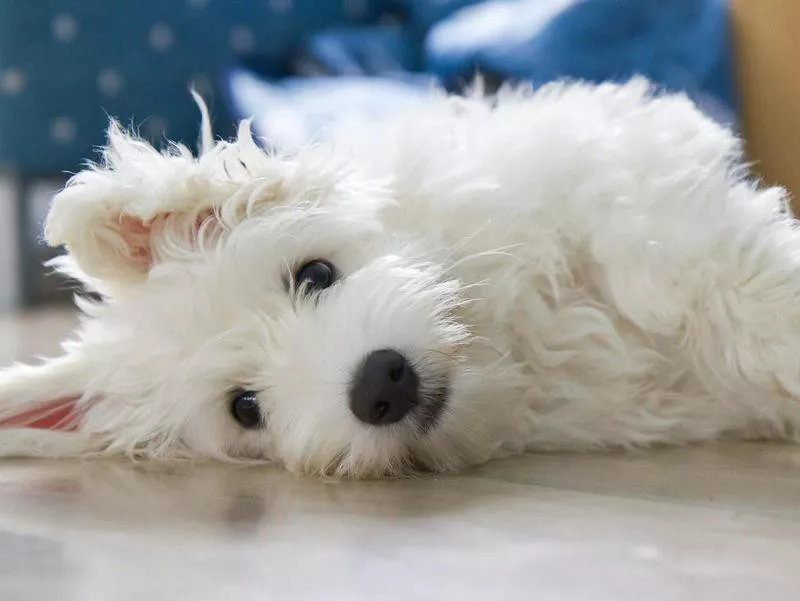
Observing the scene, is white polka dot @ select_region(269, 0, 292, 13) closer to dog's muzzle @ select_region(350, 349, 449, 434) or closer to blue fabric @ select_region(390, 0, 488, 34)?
blue fabric @ select_region(390, 0, 488, 34)

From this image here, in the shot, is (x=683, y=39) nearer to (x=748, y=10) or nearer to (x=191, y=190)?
(x=748, y=10)

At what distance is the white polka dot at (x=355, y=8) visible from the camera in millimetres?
4844

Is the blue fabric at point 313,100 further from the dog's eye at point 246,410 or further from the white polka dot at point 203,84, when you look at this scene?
the dog's eye at point 246,410

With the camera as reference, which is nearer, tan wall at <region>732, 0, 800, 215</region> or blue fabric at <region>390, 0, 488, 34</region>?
tan wall at <region>732, 0, 800, 215</region>

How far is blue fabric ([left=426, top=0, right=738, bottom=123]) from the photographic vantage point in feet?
9.48

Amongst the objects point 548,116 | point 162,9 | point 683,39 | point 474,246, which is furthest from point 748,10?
point 162,9

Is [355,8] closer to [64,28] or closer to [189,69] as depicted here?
[189,69]

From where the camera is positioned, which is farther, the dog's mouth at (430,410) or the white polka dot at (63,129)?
the white polka dot at (63,129)

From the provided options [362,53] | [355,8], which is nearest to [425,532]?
[362,53]

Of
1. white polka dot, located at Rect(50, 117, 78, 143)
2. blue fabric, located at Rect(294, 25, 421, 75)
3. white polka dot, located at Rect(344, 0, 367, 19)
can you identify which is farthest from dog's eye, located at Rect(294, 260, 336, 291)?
white polka dot, located at Rect(344, 0, 367, 19)

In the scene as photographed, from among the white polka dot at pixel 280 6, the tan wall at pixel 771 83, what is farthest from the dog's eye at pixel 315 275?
the white polka dot at pixel 280 6

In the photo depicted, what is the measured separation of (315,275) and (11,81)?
3.01 m

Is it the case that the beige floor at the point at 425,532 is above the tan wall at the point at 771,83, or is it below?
below

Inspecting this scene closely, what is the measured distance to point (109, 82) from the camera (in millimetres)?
4426
